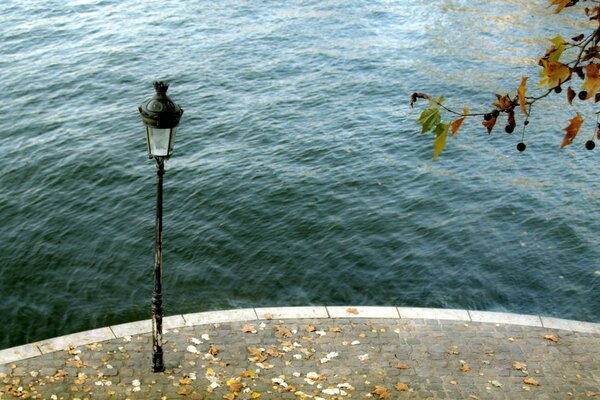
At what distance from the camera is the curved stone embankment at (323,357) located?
37.2 ft

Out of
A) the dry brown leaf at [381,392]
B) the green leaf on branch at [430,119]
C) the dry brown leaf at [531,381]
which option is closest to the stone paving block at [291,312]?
the dry brown leaf at [381,392]

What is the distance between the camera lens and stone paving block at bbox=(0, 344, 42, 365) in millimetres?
11875

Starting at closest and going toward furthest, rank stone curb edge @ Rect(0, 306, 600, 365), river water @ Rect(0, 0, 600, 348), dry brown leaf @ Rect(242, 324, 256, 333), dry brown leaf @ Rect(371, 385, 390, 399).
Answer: dry brown leaf @ Rect(371, 385, 390, 399), dry brown leaf @ Rect(242, 324, 256, 333), stone curb edge @ Rect(0, 306, 600, 365), river water @ Rect(0, 0, 600, 348)

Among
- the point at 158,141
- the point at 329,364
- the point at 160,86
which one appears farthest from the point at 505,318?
the point at 160,86

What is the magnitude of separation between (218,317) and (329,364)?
2.17 meters

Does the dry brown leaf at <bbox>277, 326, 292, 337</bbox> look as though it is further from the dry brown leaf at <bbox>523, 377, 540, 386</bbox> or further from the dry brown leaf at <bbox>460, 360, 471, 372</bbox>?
the dry brown leaf at <bbox>523, 377, 540, 386</bbox>

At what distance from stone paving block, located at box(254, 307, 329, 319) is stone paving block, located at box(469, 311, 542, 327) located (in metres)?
2.50

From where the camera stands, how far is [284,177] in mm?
19062

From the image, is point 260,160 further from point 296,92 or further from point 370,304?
point 370,304

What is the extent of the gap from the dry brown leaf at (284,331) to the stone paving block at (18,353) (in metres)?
3.65

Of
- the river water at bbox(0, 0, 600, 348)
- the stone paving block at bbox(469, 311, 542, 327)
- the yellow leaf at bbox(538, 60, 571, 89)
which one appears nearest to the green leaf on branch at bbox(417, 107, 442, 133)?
the yellow leaf at bbox(538, 60, 571, 89)

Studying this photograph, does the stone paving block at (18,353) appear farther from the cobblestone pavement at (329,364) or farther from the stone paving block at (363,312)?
the stone paving block at (363,312)

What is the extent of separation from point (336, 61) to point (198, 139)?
7.36 metres

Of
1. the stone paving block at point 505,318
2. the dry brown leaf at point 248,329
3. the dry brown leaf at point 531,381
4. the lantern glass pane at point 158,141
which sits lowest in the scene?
the dry brown leaf at point 248,329
